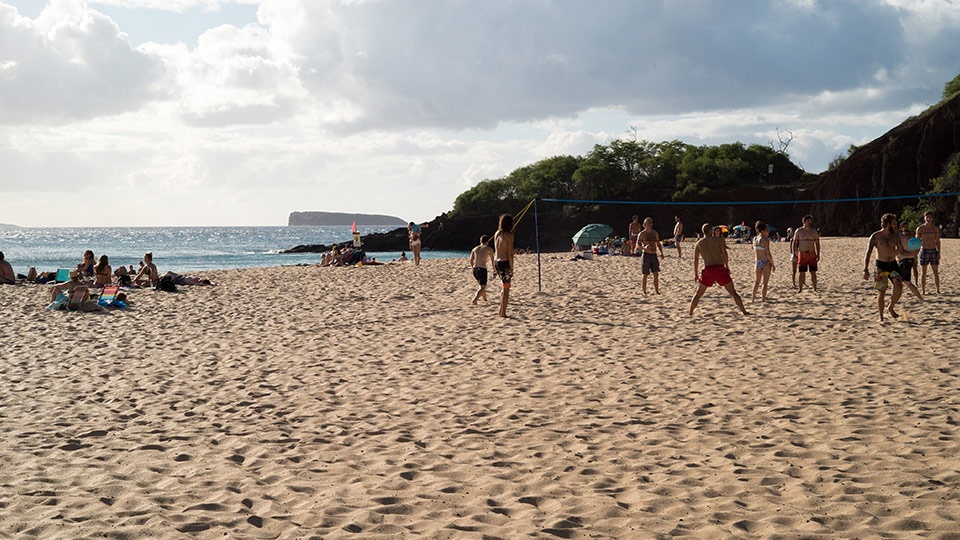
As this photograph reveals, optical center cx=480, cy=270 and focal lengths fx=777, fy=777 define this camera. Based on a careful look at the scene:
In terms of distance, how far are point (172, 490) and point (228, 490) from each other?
293mm

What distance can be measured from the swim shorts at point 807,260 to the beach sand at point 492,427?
1927 millimetres

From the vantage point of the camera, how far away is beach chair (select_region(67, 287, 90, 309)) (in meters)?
12.5

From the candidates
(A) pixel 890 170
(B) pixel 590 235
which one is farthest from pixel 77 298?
(A) pixel 890 170

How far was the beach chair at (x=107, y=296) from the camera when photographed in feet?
42.5

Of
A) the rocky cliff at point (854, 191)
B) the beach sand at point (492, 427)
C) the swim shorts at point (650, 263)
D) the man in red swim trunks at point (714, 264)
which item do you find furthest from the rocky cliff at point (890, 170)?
the man in red swim trunks at point (714, 264)

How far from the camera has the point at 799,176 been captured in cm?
6831

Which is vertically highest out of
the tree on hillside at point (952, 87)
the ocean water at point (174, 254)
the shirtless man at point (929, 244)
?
the tree on hillside at point (952, 87)

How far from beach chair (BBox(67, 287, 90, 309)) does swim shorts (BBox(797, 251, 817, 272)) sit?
1161 centimetres

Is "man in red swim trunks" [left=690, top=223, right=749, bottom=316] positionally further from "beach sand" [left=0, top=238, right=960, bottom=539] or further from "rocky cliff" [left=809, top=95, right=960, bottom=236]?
"rocky cliff" [left=809, top=95, right=960, bottom=236]

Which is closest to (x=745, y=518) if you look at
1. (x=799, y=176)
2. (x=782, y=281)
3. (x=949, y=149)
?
(x=782, y=281)

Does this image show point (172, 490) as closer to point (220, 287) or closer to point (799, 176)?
point (220, 287)

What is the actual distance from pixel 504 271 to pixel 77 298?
6.99 m

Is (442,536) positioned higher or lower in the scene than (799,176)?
lower

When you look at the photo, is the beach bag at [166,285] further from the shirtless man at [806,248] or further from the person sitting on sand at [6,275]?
the shirtless man at [806,248]
